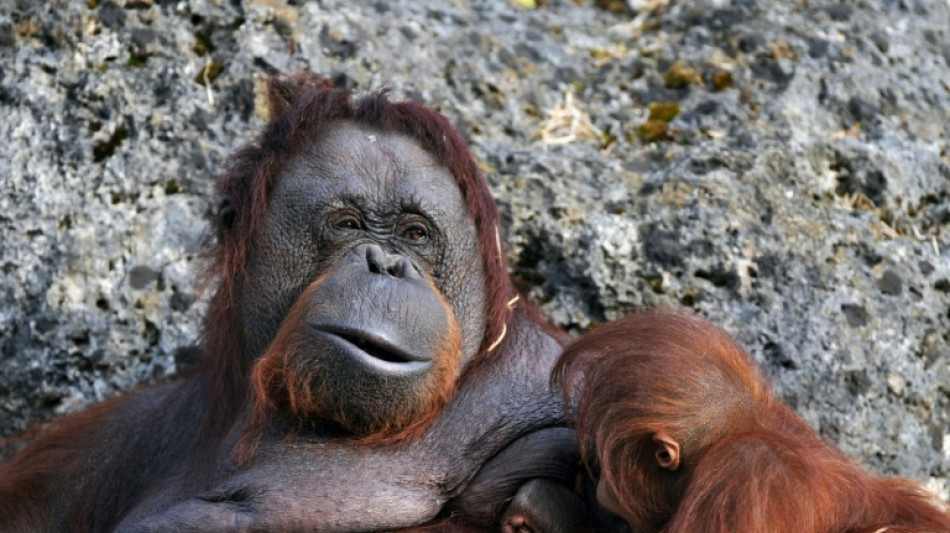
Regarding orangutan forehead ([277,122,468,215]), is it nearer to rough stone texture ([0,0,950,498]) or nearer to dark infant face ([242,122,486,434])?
dark infant face ([242,122,486,434])

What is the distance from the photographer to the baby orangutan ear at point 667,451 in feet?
8.30

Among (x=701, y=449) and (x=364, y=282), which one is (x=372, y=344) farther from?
(x=701, y=449)

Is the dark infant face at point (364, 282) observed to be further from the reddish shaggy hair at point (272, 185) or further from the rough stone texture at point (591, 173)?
the rough stone texture at point (591, 173)

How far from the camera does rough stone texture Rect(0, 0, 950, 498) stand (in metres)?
3.57

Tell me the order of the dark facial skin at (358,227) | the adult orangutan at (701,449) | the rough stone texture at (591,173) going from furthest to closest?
1. the rough stone texture at (591,173)
2. the dark facial skin at (358,227)
3. the adult orangutan at (701,449)

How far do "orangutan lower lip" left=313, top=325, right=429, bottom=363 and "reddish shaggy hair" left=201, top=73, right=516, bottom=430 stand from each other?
311 millimetres

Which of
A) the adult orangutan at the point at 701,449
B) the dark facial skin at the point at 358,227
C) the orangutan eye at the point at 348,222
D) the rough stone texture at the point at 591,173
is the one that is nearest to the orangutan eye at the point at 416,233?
the dark facial skin at the point at 358,227

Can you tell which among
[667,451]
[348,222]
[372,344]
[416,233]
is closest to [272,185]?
[348,222]

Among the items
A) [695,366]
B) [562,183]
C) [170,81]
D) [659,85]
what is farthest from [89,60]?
[695,366]

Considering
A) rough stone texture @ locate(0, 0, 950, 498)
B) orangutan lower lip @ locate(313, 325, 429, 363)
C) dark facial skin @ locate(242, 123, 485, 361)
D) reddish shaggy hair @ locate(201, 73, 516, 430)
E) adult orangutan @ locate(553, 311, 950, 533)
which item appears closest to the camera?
adult orangutan @ locate(553, 311, 950, 533)

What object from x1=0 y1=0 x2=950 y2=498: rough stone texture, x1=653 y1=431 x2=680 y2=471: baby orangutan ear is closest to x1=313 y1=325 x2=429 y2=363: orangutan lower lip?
x1=653 y1=431 x2=680 y2=471: baby orangutan ear

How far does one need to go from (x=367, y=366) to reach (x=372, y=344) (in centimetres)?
5

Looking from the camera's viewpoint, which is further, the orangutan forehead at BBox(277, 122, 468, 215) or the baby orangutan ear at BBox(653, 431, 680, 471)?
the orangutan forehead at BBox(277, 122, 468, 215)

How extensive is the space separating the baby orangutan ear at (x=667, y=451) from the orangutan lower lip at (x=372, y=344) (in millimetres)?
544
